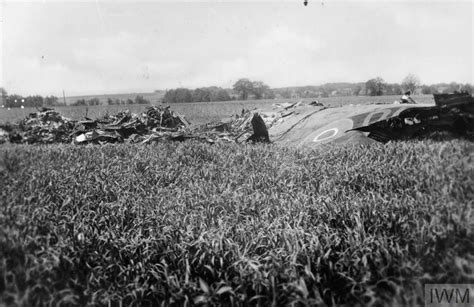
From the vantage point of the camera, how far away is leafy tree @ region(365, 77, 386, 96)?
6394 centimetres

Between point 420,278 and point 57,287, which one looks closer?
point 420,278

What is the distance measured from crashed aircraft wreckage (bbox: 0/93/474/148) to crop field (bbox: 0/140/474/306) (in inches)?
96.4

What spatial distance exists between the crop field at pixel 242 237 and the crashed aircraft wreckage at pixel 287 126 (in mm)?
2448

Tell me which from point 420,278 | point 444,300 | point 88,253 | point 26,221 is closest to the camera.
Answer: point 444,300

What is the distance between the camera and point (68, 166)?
7.44 metres

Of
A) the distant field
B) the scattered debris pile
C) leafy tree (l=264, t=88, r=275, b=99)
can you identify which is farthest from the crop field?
leafy tree (l=264, t=88, r=275, b=99)

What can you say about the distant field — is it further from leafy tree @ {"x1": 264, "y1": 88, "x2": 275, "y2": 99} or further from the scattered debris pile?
leafy tree @ {"x1": 264, "y1": 88, "x2": 275, "y2": 99}

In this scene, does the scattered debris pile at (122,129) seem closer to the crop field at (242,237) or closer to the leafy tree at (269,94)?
the crop field at (242,237)

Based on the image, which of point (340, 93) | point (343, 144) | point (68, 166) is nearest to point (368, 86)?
point (340, 93)

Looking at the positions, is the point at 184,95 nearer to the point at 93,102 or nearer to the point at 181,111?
the point at 181,111

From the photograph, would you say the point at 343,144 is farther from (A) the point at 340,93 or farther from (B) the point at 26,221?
(A) the point at 340,93

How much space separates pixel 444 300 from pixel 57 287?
10.5 ft
